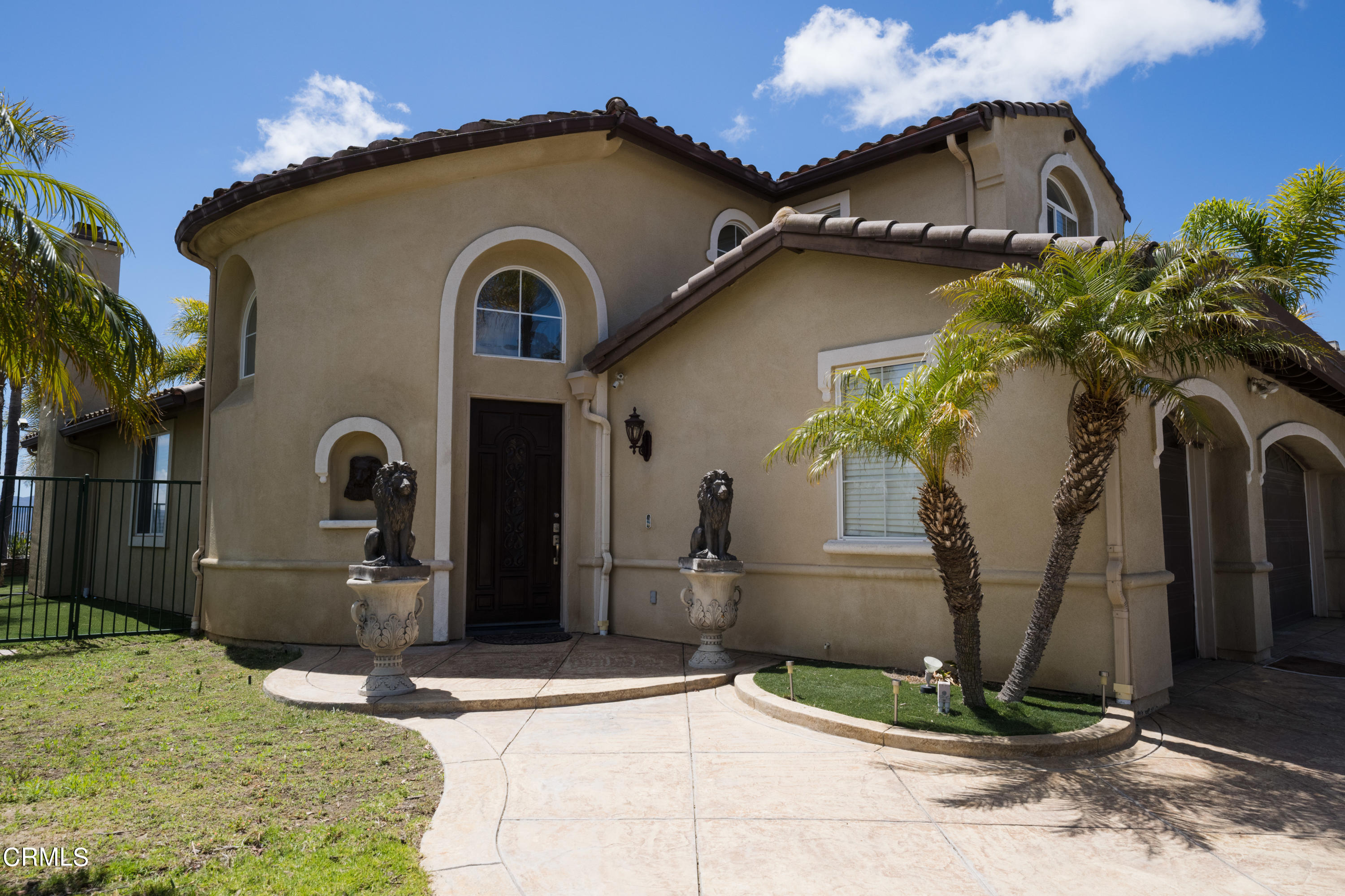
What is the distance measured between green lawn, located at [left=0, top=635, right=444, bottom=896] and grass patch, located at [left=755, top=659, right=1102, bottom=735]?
315cm

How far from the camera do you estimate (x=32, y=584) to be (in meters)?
17.4

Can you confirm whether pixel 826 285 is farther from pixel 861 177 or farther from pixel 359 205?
pixel 359 205

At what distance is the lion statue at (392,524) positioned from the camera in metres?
7.18

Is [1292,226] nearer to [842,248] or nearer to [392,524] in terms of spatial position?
[842,248]

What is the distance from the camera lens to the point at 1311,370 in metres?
8.85

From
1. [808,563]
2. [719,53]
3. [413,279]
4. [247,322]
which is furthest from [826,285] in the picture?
[247,322]

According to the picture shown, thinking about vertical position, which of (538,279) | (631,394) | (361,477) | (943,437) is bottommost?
(361,477)

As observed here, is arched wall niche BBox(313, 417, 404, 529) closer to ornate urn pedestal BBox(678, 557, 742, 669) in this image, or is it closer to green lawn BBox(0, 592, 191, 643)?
green lawn BBox(0, 592, 191, 643)

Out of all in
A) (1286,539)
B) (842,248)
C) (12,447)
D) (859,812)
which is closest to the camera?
(859,812)

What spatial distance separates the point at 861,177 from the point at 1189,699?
26.5ft

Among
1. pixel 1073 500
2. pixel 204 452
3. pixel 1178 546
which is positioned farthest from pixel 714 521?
pixel 204 452

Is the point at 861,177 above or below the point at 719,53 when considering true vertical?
below

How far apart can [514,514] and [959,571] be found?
617cm

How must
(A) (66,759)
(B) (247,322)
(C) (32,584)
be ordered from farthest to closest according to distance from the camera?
(C) (32,584)
(B) (247,322)
(A) (66,759)
